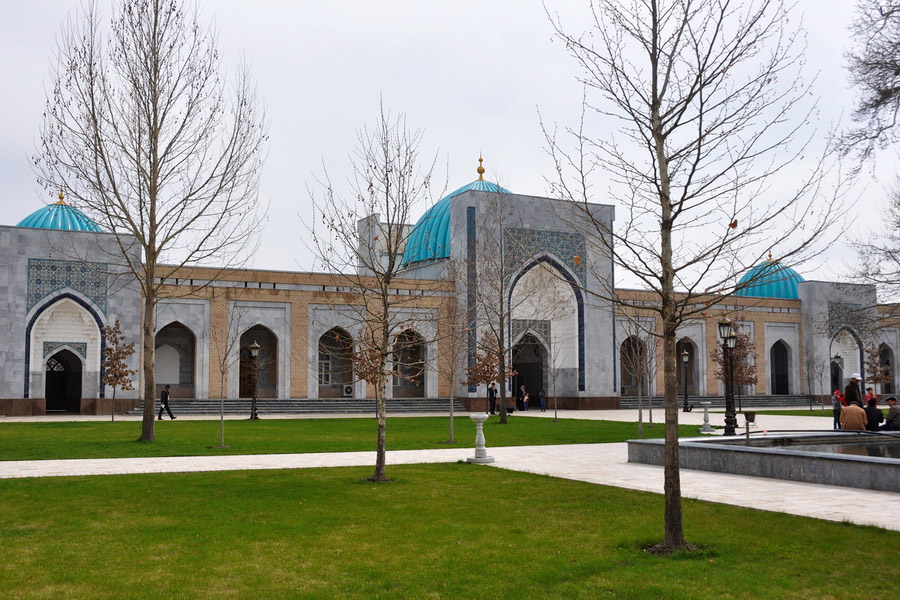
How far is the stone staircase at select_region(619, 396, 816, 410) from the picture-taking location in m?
37.2

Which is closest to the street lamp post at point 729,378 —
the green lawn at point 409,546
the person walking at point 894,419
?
the person walking at point 894,419

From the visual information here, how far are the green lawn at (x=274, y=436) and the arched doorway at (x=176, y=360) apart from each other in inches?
386

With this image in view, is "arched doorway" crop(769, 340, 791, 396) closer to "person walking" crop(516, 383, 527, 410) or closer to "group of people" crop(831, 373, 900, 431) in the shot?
"person walking" crop(516, 383, 527, 410)

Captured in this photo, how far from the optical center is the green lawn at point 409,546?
553 cm

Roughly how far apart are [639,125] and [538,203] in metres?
26.8

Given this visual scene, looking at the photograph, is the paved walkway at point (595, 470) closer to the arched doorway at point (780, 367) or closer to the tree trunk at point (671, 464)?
the tree trunk at point (671, 464)

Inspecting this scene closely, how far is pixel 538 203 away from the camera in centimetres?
3372

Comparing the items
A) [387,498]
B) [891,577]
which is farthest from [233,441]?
[891,577]

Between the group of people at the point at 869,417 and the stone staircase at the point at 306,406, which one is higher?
the group of people at the point at 869,417

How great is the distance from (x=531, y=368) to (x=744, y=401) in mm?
11272

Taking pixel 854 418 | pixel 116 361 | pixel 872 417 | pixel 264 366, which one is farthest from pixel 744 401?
pixel 116 361

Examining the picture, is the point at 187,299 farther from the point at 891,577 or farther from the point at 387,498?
the point at 891,577

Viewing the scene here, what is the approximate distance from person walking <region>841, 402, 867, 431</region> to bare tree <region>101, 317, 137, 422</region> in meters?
19.5

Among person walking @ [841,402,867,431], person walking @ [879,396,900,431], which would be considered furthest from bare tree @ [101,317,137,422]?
person walking @ [879,396,900,431]
